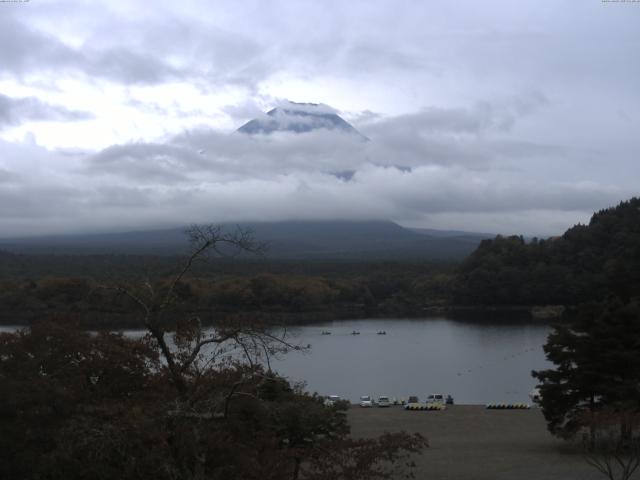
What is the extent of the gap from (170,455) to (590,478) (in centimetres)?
756

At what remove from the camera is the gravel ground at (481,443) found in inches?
440

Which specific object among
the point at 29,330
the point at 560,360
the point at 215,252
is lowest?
the point at 560,360

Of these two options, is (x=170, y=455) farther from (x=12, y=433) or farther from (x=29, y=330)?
(x=29, y=330)

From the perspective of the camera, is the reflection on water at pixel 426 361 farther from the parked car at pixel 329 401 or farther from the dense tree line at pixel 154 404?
the dense tree line at pixel 154 404

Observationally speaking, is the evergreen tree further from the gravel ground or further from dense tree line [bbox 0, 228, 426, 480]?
dense tree line [bbox 0, 228, 426, 480]

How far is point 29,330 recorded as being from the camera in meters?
8.26

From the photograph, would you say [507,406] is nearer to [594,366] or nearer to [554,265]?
[594,366]

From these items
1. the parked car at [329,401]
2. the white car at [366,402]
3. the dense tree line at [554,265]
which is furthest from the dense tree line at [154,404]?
the dense tree line at [554,265]

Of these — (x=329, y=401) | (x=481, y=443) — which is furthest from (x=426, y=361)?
(x=481, y=443)

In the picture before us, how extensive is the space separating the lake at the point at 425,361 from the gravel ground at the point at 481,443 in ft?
11.8

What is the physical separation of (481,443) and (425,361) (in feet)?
50.5

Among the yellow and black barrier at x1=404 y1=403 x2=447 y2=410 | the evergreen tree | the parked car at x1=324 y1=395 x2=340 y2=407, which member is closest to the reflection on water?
the yellow and black barrier at x1=404 y1=403 x2=447 y2=410

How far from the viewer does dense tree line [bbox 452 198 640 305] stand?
163 ft

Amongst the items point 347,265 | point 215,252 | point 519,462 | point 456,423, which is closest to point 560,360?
point 519,462
